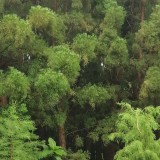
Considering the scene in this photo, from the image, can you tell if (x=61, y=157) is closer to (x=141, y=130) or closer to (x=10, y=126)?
(x=10, y=126)

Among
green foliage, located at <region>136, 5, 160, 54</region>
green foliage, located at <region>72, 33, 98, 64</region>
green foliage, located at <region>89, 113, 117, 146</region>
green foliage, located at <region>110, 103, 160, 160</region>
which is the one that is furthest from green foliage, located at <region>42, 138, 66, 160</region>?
green foliage, located at <region>136, 5, 160, 54</region>

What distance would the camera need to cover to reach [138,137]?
745 cm

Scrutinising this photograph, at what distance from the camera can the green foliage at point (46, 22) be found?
11.8 m

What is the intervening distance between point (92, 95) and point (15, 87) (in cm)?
243

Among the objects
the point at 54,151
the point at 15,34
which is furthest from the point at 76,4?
the point at 54,151

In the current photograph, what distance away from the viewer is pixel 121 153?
7457 mm

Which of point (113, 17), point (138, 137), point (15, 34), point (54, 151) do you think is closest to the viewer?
point (138, 137)

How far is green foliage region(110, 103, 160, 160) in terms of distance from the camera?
283 inches

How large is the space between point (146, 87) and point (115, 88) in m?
1.54

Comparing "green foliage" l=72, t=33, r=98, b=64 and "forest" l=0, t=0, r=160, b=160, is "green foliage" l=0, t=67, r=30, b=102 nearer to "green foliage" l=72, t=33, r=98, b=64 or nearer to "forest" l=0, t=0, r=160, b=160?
"forest" l=0, t=0, r=160, b=160

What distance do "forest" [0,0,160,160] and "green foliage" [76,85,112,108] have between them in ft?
→ 0.10

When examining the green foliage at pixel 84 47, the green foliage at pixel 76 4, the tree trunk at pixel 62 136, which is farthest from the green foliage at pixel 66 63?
the green foliage at pixel 76 4

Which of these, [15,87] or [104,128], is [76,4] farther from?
[15,87]

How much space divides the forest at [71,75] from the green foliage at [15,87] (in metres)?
0.03
